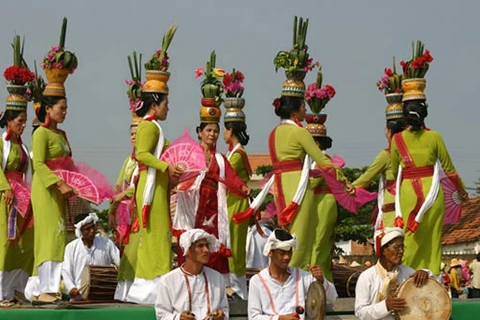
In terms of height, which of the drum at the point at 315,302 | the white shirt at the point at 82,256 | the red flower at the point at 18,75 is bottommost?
the drum at the point at 315,302

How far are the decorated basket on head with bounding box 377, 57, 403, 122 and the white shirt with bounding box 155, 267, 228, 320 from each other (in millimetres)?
4672

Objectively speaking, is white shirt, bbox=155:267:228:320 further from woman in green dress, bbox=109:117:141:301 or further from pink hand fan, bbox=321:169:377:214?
pink hand fan, bbox=321:169:377:214

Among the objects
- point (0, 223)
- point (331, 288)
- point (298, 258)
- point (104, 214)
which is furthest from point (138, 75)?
point (104, 214)

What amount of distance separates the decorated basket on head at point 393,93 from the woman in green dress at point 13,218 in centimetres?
394

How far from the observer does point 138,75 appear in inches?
530

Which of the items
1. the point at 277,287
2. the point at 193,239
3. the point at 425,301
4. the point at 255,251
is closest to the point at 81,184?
the point at 193,239

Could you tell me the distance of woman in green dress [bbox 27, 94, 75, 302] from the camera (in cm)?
1109

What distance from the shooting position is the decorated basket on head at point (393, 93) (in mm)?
13133

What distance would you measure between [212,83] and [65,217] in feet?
6.48

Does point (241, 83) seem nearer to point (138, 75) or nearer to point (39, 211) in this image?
point (138, 75)

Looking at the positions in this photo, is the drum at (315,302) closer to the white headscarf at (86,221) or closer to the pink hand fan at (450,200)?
the pink hand fan at (450,200)

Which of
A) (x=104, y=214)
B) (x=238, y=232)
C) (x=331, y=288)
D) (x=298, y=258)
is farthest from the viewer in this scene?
(x=104, y=214)

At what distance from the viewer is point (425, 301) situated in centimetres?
919

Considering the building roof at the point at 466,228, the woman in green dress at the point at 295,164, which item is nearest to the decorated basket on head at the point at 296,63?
the woman in green dress at the point at 295,164
